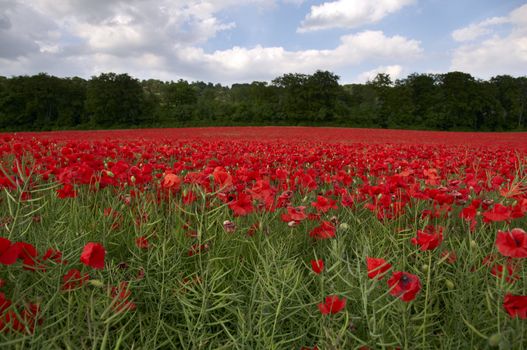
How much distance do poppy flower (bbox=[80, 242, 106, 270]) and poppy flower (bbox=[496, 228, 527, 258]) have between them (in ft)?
4.47

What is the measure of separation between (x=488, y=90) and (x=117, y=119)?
2000 inches

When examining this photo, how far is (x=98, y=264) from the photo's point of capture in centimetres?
127

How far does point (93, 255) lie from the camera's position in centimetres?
126

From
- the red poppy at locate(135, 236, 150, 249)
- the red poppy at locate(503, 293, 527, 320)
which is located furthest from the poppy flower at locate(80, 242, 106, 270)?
the red poppy at locate(503, 293, 527, 320)

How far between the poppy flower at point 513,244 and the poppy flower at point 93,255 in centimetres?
136

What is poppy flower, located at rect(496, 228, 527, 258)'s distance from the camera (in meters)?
1.25

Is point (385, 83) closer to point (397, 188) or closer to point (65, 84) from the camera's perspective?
point (65, 84)

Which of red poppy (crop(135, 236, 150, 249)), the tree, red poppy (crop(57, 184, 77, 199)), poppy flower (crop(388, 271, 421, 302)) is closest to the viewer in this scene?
poppy flower (crop(388, 271, 421, 302))

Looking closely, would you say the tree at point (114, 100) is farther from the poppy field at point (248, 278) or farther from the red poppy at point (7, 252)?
the red poppy at point (7, 252)

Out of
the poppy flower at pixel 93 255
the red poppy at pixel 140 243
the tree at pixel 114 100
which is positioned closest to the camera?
the poppy flower at pixel 93 255

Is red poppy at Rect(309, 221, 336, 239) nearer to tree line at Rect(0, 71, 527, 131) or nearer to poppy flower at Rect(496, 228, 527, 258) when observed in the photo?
poppy flower at Rect(496, 228, 527, 258)

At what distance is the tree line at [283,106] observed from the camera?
150ft

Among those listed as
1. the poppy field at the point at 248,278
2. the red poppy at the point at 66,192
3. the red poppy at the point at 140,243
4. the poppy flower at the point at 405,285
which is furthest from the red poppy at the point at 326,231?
the red poppy at the point at 66,192

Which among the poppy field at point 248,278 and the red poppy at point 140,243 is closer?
the poppy field at point 248,278
